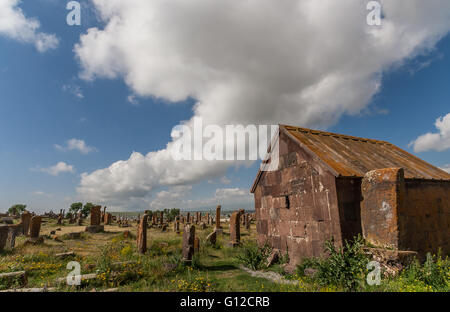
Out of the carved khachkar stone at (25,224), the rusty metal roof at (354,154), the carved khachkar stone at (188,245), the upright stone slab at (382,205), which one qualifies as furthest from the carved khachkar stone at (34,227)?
the upright stone slab at (382,205)

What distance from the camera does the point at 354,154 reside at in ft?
30.9

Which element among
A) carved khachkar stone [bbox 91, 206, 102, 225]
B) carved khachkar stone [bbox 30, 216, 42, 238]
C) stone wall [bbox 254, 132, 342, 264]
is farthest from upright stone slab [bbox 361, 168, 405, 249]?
carved khachkar stone [bbox 91, 206, 102, 225]

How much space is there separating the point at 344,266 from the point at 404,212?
2.19 meters

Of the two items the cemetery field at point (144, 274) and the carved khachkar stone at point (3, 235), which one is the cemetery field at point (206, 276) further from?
the carved khachkar stone at point (3, 235)

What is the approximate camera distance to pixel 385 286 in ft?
16.3

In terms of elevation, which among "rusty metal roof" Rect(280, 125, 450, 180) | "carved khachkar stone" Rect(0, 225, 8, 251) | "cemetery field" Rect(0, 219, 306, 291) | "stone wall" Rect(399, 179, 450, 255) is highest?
"rusty metal roof" Rect(280, 125, 450, 180)

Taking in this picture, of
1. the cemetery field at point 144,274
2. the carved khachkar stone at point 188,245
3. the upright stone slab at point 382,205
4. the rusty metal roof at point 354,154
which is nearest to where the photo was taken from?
the upright stone slab at point 382,205

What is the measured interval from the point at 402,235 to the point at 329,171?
8.07 ft

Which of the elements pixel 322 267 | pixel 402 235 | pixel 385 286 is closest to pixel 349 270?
pixel 322 267

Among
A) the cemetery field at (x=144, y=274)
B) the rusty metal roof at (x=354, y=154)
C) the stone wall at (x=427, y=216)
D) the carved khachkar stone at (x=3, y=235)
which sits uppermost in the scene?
the rusty metal roof at (x=354, y=154)

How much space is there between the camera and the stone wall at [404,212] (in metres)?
6.03

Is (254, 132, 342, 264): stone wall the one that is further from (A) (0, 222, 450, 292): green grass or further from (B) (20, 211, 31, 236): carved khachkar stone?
(B) (20, 211, 31, 236): carved khachkar stone

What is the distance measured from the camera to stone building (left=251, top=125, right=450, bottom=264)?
6281mm
